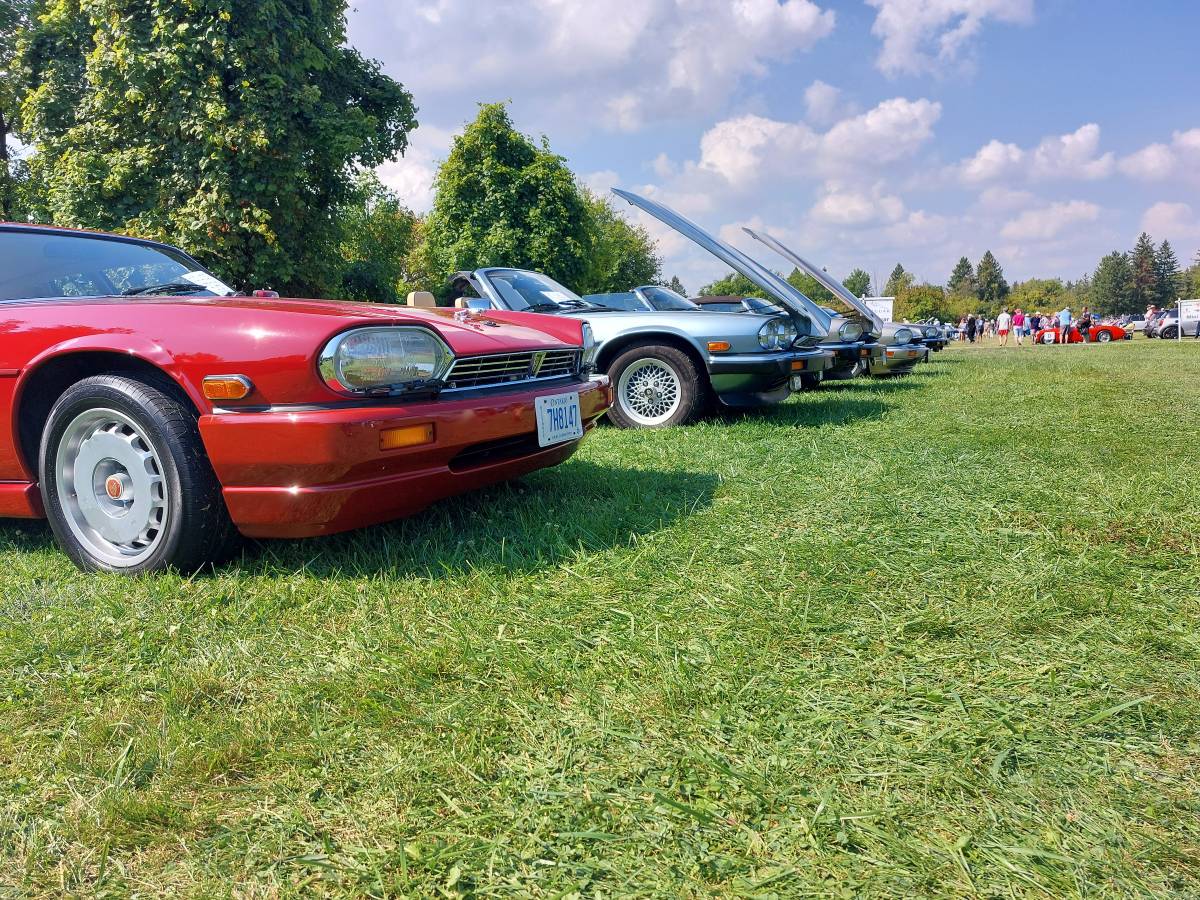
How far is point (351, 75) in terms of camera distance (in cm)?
1585

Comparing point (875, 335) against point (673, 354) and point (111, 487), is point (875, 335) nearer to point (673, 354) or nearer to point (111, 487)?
point (673, 354)

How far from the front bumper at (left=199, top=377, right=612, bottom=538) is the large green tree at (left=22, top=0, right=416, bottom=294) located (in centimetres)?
1077

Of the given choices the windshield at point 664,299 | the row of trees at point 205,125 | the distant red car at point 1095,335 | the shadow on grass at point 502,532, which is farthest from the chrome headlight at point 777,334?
the distant red car at point 1095,335

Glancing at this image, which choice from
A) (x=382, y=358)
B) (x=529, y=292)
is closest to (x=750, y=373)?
(x=529, y=292)

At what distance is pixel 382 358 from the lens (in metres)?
2.40

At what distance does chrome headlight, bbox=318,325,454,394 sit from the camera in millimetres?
2296

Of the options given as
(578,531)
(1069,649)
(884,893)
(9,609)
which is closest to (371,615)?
(578,531)

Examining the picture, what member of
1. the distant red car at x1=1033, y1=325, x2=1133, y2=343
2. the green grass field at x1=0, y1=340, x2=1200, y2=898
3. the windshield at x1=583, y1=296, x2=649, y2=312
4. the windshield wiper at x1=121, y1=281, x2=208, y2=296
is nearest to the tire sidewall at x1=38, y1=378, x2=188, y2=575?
the green grass field at x1=0, y1=340, x2=1200, y2=898

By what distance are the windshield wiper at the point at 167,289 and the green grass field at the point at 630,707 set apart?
1.09 m

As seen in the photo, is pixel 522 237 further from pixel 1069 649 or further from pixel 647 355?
pixel 1069 649

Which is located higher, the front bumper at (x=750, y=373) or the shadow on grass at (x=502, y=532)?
the front bumper at (x=750, y=373)

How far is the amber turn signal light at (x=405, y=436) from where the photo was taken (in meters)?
2.32

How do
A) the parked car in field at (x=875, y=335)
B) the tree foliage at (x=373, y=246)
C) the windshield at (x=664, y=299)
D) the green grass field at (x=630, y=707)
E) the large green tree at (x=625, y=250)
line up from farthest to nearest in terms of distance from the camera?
the large green tree at (x=625, y=250)
the tree foliage at (x=373, y=246)
the parked car in field at (x=875, y=335)
the windshield at (x=664, y=299)
the green grass field at (x=630, y=707)

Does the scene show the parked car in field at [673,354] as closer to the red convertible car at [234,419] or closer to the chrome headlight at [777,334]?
the chrome headlight at [777,334]
